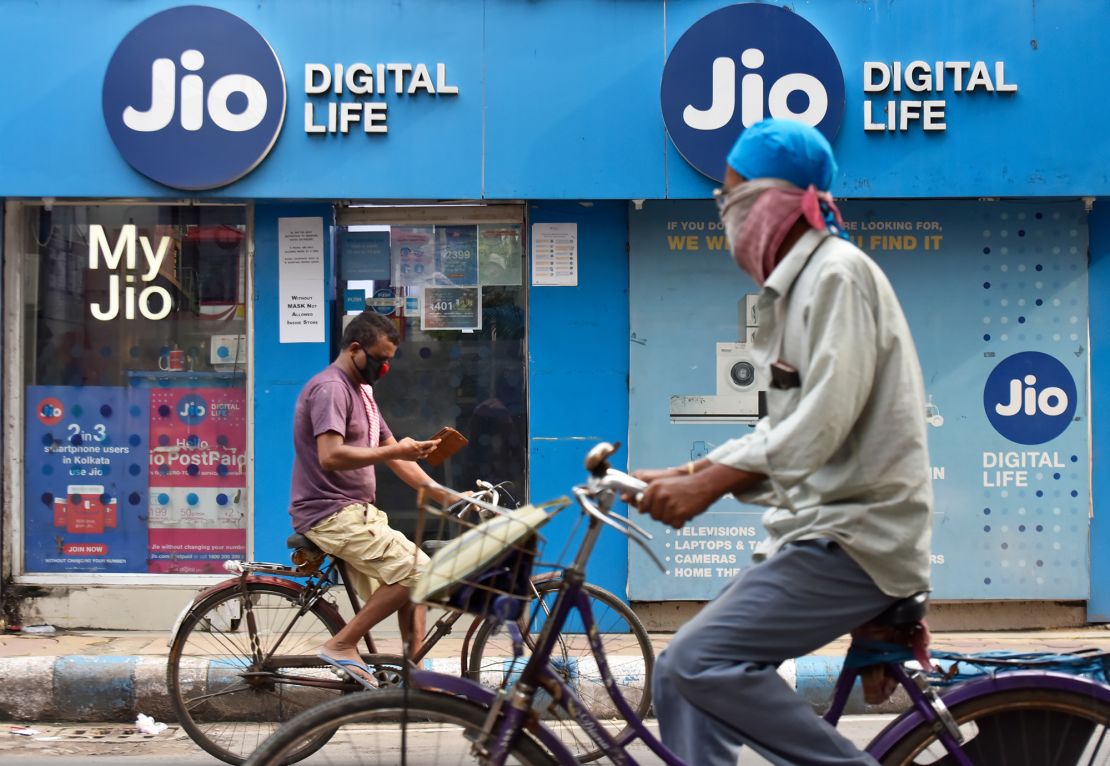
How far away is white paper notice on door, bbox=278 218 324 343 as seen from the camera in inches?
269

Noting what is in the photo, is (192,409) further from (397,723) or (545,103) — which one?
(397,723)

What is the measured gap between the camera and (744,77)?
658cm

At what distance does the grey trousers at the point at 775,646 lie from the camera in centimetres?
236

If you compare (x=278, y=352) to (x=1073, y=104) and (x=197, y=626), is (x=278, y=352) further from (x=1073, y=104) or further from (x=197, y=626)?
(x=1073, y=104)

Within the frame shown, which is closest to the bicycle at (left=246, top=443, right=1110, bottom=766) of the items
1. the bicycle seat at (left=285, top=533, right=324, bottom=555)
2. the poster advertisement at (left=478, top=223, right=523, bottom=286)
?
the bicycle seat at (left=285, top=533, right=324, bottom=555)

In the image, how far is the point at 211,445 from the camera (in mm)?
7012

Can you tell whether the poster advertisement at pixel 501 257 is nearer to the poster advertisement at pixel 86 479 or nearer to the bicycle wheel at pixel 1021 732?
the poster advertisement at pixel 86 479

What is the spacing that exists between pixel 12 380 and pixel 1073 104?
268 inches

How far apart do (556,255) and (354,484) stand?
2.68 meters

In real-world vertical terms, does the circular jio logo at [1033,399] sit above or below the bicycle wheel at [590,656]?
above

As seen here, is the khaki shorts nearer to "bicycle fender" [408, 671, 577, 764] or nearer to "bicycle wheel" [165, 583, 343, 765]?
"bicycle wheel" [165, 583, 343, 765]

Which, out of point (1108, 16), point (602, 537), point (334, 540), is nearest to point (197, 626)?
point (334, 540)

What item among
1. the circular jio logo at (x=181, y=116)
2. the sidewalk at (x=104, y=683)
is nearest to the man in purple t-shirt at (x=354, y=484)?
the sidewalk at (x=104, y=683)

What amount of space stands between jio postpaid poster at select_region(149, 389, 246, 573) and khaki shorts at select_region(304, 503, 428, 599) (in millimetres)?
2692
